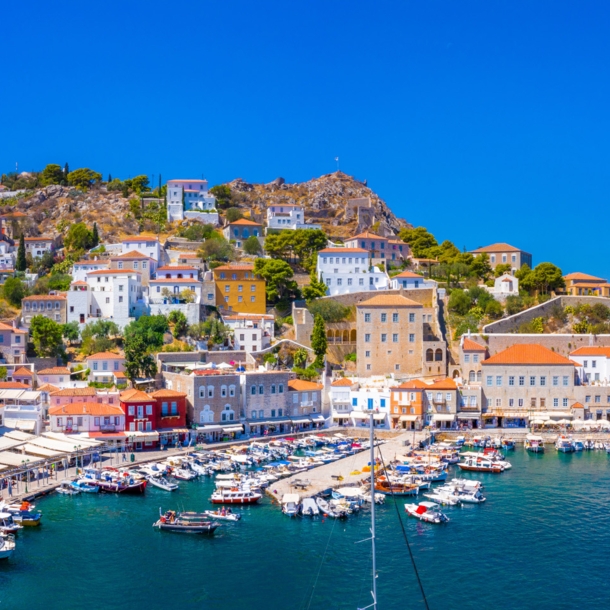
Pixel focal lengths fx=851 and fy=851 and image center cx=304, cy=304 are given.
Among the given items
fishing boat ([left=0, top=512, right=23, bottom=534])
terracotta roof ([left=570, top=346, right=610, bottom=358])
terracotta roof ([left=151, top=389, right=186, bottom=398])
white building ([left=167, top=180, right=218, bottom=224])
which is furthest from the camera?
white building ([left=167, top=180, right=218, bottom=224])

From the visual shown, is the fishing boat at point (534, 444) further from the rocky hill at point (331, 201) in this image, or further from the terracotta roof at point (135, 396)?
the rocky hill at point (331, 201)

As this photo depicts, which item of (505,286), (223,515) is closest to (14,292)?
(223,515)

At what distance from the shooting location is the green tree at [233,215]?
78.4m

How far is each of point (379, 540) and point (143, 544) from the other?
27.0 ft

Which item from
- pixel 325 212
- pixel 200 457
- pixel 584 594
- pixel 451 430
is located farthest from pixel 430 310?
pixel 584 594

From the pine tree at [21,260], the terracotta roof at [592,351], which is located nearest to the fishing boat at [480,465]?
the terracotta roof at [592,351]

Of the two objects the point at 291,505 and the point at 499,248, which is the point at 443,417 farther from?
the point at 499,248

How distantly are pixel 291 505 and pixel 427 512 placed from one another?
5232 mm

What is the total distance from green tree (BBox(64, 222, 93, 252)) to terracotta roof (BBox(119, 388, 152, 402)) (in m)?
29.4

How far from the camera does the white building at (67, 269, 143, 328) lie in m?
57.3

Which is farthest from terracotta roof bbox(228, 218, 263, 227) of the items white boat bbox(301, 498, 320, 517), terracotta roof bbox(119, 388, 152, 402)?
white boat bbox(301, 498, 320, 517)

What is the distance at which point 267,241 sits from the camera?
70.2 meters

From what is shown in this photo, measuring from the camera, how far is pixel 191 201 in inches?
3201

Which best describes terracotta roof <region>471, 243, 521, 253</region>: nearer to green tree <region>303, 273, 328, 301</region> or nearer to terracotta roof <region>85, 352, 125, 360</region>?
green tree <region>303, 273, 328, 301</region>
